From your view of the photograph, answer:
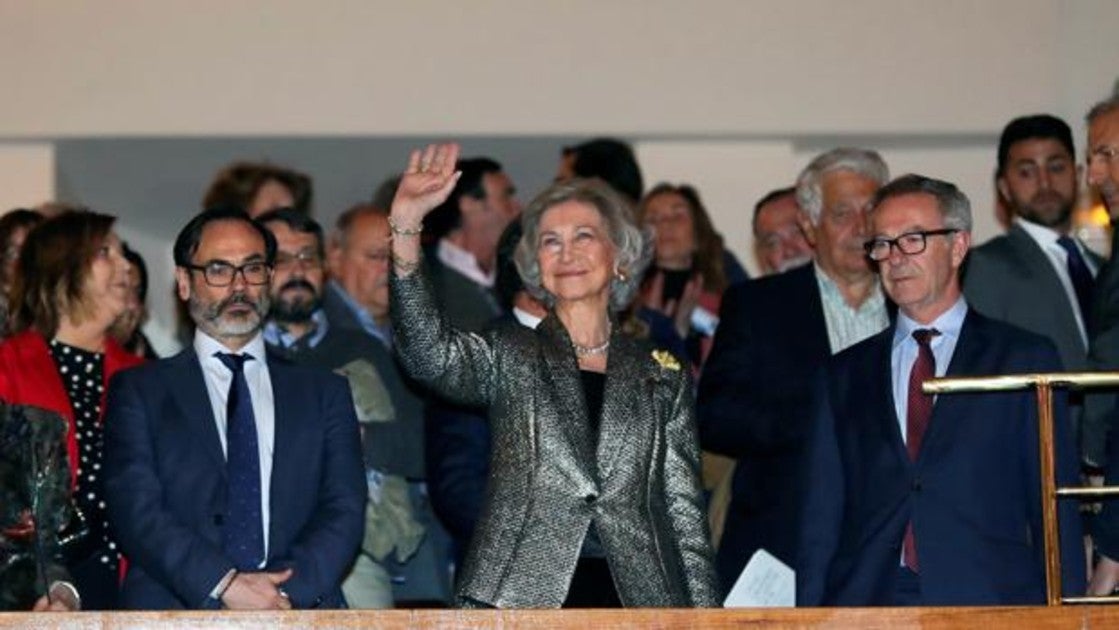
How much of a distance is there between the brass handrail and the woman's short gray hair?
1.11 metres

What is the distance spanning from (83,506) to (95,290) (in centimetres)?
65

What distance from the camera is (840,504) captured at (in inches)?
250

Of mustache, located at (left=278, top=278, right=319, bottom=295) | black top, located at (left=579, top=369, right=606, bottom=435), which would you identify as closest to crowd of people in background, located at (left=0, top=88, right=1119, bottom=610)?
black top, located at (left=579, top=369, right=606, bottom=435)

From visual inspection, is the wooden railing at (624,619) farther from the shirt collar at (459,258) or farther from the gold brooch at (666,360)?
the shirt collar at (459,258)

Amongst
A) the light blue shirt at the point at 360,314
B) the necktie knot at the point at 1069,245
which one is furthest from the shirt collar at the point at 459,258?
the necktie knot at the point at 1069,245

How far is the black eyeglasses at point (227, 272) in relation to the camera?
21.6ft

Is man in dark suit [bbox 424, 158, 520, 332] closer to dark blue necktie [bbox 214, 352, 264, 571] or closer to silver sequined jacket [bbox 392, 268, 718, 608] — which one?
dark blue necktie [bbox 214, 352, 264, 571]

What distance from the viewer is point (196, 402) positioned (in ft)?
21.2

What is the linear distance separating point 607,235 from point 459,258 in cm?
258

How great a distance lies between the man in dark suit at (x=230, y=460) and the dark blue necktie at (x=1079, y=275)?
2362 mm

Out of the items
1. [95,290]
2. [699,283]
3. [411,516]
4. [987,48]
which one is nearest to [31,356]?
[95,290]

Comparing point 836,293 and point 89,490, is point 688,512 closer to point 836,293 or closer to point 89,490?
point 836,293

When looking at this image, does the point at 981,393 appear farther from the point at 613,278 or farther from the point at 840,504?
the point at 613,278

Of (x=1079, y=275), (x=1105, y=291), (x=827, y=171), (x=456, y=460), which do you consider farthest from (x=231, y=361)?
(x=1079, y=275)
